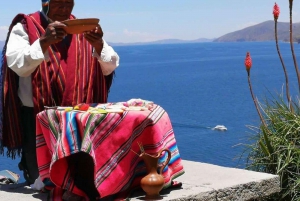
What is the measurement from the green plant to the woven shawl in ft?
5.43

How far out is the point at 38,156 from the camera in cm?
419

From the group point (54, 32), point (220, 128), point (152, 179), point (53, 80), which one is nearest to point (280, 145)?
point (152, 179)

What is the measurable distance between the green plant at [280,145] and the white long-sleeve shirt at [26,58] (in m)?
1.58

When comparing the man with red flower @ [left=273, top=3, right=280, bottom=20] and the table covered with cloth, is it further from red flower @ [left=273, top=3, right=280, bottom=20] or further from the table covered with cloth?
red flower @ [left=273, top=3, right=280, bottom=20]

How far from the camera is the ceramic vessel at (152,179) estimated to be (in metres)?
3.94

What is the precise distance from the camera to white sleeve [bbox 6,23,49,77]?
13.1 feet

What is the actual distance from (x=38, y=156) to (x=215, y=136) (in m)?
23.0

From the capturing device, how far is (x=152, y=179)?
3.95m

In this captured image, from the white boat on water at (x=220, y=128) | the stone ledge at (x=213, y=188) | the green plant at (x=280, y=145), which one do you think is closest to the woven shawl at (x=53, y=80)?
the stone ledge at (x=213, y=188)

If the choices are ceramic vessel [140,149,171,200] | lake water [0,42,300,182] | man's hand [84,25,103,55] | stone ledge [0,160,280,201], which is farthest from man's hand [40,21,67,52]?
lake water [0,42,300,182]

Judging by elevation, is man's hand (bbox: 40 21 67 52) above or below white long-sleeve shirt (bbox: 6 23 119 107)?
above

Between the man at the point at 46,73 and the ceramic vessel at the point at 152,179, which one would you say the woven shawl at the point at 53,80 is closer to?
the man at the point at 46,73

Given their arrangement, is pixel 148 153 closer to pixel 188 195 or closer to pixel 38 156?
pixel 188 195

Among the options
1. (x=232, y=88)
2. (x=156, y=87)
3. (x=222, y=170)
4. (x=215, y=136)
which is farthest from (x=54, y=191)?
(x=156, y=87)
